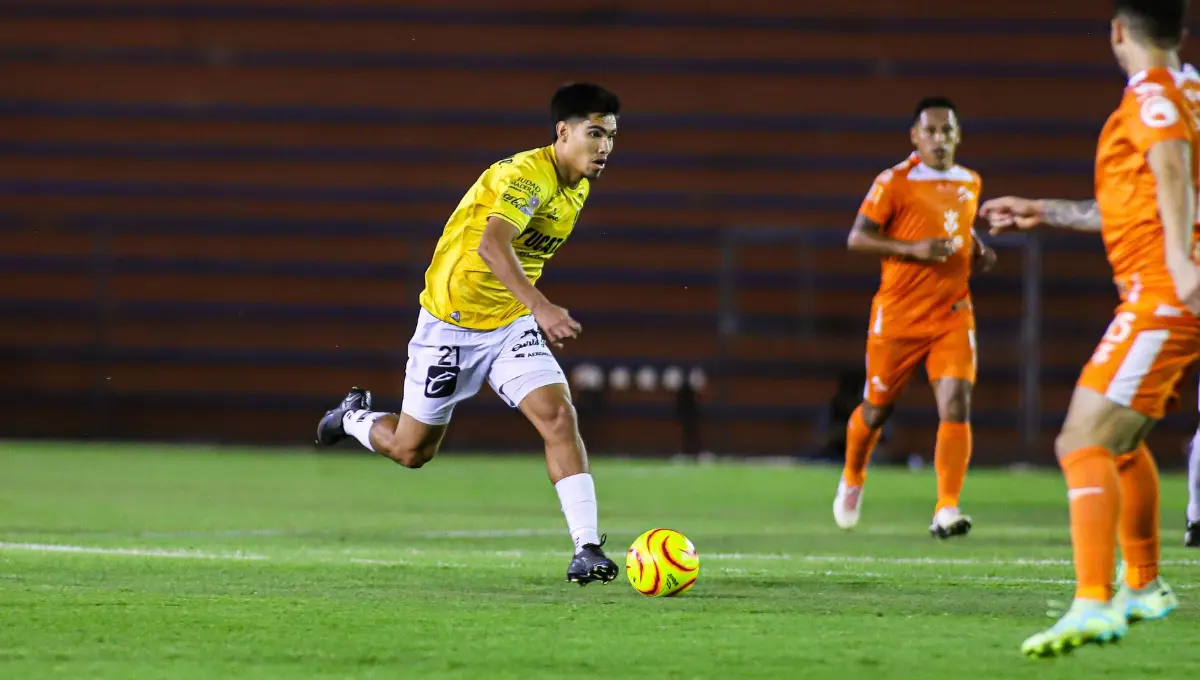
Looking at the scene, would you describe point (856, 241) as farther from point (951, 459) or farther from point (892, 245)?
point (951, 459)

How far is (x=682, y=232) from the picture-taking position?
912 inches

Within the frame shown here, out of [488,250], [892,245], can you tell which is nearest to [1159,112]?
[488,250]

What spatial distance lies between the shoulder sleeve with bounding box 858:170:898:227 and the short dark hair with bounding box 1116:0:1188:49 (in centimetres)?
535

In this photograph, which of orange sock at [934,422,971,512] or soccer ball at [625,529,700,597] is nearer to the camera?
soccer ball at [625,529,700,597]

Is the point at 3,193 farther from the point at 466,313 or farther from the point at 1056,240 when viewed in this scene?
the point at 466,313

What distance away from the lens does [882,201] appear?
10.6 meters

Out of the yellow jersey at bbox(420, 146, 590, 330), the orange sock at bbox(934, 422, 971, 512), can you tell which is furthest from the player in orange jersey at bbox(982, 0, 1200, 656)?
the orange sock at bbox(934, 422, 971, 512)

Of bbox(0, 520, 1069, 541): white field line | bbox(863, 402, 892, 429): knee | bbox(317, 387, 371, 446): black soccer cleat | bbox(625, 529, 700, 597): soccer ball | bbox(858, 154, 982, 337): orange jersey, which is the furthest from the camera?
bbox(863, 402, 892, 429): knee

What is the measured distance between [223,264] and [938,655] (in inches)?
762

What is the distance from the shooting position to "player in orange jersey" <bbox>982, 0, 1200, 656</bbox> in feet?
16.5

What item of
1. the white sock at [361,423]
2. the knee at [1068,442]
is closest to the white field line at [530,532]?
the white sock at [361,423]

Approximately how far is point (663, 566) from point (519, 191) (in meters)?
1.60

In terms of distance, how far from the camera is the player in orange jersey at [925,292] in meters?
10.3

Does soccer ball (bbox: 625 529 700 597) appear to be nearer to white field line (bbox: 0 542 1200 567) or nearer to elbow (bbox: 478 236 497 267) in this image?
elbow (bbox: 478 236 497 267)
